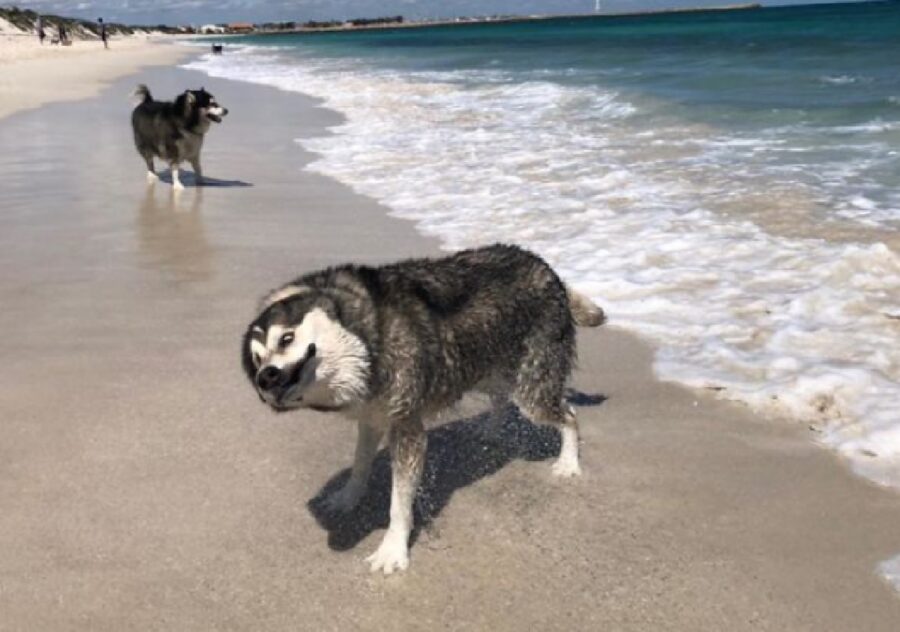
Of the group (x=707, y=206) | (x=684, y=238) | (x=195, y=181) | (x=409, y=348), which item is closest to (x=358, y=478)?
(x=409, y=348)

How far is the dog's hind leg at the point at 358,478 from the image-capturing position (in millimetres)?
4348

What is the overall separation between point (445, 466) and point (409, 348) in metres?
1.17

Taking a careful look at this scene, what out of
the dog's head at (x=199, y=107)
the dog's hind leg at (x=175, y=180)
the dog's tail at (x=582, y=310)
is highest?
the dog's head at (x=199, y=107)

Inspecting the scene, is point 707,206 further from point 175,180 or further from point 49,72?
point 49,72

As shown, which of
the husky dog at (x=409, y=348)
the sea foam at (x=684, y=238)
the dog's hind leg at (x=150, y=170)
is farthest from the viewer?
the dog's hind leg at (x=150, y=170)

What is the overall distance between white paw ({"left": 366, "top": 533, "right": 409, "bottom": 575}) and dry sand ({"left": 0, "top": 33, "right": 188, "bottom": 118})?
2042 centimetres

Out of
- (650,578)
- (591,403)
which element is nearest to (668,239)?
(591,403)

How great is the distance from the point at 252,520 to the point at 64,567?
2.76 feet

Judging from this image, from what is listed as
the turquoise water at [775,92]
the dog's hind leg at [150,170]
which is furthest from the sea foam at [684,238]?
the dog's hind leg at [150,170]

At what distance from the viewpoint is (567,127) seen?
17.9m

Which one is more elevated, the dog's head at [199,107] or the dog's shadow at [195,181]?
the dog's head at [199,107]

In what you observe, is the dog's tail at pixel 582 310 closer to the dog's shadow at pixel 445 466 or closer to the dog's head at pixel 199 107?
the dog's shadow at pixel 445 466

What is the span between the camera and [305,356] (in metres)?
3.37

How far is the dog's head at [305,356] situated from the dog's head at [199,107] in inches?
407
